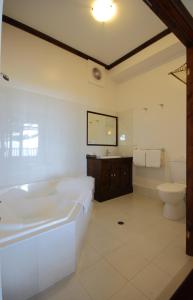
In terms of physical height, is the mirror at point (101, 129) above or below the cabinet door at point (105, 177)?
above

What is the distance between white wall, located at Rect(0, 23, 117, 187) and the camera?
2.29 m

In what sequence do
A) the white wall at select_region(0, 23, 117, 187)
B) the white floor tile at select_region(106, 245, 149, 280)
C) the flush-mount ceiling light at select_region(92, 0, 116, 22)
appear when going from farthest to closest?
the white wall at select_region(0, 23, 117, 187) < the flush-mount ceiling light at select_region(92, 0, 116, 22) < the white floor tile at select_region(106, 245, 149, 280)

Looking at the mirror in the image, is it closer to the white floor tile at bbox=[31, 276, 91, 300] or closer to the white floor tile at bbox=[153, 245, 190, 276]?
the white floor tile at bbox=[153, 245, 190, 276]

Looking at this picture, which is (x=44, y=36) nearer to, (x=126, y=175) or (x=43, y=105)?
(x=43, y=105)

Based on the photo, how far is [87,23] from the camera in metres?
2.43

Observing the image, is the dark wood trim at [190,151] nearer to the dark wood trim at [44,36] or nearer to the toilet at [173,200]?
the toilet at [173,200]

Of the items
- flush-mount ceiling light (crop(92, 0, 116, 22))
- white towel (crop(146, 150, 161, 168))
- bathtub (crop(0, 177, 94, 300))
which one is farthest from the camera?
white towel (crop(146, 150, 161, 168))

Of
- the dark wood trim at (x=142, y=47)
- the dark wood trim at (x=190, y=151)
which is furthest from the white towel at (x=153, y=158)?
the dark wood trim at (x=142, y=47)

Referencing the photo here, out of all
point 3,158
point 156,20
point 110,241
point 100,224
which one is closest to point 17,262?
point 110,241

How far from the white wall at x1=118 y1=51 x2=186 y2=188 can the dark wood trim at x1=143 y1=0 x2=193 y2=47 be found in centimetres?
162

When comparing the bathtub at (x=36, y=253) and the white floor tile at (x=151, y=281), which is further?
the white floor tile at (x=151, y=281)

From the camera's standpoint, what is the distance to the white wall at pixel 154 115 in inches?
108

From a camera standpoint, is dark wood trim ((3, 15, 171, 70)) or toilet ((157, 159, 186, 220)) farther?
dark wood trim ((3, 15, 171, 70))

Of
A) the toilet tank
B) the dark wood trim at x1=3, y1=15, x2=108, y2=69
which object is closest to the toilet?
the toilet tank
